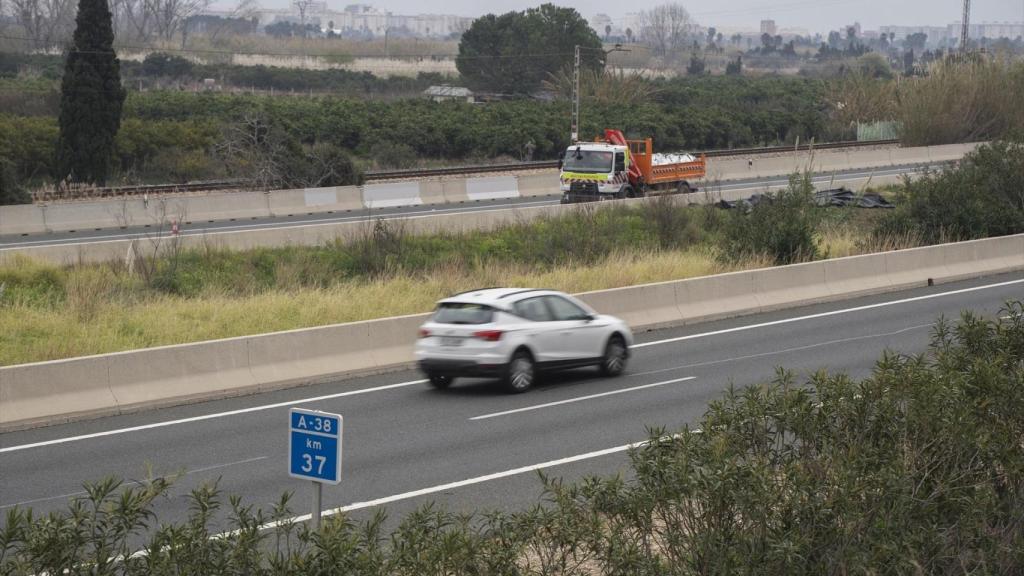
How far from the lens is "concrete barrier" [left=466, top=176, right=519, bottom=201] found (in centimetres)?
4638

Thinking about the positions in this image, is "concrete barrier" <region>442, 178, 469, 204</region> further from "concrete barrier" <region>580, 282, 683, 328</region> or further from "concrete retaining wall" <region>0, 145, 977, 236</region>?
"concrete barrier" <region>580, 282, 683, 328</region>

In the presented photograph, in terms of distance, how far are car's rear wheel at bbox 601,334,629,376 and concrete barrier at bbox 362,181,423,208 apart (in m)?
24.9

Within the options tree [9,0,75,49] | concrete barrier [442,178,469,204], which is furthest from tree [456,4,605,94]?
concrete barrier [442,178,469,204]

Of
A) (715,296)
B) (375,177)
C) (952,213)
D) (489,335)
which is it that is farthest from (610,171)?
(489,335)

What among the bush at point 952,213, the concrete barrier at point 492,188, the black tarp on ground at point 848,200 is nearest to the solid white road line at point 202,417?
the bush at point 952,213

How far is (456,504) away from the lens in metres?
12.5

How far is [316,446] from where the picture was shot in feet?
28.3

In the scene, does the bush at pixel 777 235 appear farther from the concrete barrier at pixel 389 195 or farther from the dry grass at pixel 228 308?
the concrete barrier at pixel 389 195

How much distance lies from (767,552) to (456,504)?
5.26m

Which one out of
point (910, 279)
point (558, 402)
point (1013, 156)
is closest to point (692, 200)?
point (1013, 156)

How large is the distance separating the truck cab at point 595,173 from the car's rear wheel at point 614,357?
2298cm

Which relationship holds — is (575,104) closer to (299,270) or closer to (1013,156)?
(1013,156)

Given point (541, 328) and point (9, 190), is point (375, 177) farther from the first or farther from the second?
point (541, 328)

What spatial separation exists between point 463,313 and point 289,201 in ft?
81.9
